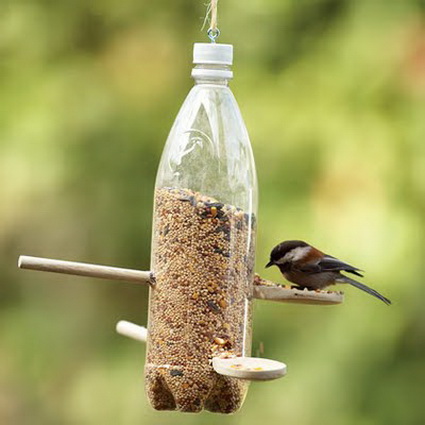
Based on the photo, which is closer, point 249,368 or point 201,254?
point 249,368

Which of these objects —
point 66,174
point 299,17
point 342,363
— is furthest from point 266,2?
point 342,363

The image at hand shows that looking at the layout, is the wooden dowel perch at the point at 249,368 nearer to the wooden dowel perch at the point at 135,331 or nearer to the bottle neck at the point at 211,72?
the wooden dowel perch at the point at 135,331

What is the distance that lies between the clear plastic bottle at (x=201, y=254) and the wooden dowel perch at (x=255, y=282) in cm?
8

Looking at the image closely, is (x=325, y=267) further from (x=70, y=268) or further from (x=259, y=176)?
(x=259, y=176)

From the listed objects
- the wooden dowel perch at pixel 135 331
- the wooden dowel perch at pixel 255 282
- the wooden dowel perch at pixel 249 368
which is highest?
the wooden dowel perch at pixel 255 282

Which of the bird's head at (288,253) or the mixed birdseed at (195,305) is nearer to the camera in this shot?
the mixed birdseed at (195,305)

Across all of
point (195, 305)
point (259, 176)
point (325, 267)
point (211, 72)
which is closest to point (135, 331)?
point (195, 305)

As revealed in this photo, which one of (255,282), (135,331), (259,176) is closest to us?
(255,282)

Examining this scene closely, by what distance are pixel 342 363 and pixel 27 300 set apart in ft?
7.98

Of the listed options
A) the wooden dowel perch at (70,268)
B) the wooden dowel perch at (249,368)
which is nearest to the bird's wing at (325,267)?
the wooden dowel perch at (249,368)

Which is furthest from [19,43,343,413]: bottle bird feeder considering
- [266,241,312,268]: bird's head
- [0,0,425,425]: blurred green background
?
[0,0,425,425]: blurred green background

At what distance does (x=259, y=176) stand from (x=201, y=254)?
3.92m

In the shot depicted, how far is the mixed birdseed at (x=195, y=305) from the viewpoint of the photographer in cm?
373

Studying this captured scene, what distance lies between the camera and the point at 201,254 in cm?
376
